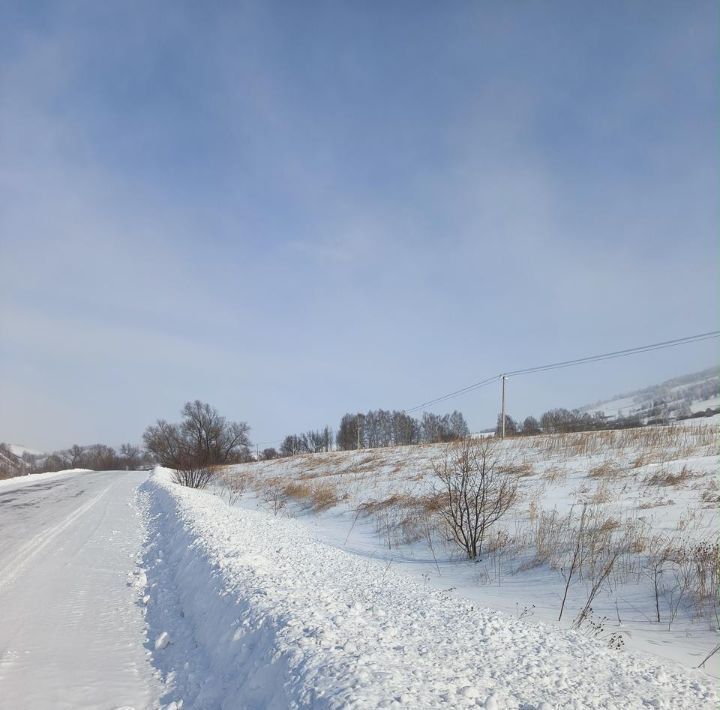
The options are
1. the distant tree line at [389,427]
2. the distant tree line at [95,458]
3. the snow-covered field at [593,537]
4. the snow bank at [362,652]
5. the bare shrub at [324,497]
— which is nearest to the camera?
the snow bank at [362,652]

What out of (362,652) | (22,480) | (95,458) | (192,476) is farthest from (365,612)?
(95,458)

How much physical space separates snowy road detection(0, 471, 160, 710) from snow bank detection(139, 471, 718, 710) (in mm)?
296

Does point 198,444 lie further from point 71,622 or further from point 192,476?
point 71,622

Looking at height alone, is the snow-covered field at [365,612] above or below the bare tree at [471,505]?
below

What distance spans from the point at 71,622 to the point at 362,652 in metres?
3.55

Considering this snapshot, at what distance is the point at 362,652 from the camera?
11.6 ft

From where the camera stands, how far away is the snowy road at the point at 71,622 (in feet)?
12.4

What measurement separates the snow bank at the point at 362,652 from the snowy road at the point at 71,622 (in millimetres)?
296

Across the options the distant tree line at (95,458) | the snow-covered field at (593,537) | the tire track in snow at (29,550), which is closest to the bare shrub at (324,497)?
the snow-covered field at (593,537)

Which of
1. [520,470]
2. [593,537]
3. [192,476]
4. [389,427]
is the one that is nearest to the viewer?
[593,537]

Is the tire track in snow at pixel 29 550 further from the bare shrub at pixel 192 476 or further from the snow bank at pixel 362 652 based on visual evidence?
the bare shrub at pixel 192 476

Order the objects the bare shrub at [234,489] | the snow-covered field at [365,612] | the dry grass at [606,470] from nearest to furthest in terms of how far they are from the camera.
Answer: the snow-covered field at [365,612], the dry grass at [606,470], the bare shrub at [234,489]

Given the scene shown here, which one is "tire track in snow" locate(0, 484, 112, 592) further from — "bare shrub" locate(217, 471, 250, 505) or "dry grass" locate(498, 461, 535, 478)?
"dry grass" locate(498, 461, 535, 478)

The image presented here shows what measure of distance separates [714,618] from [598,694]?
259 centimetres
